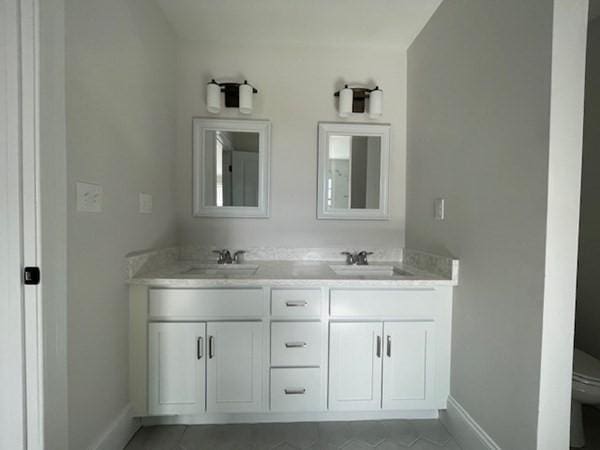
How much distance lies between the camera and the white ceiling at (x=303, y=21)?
1.58m

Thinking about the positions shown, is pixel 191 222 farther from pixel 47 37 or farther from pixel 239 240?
pixel 47 37

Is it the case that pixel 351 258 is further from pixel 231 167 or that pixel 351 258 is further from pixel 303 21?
pixel 303 21

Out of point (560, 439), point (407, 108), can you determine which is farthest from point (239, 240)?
point (560, 439)

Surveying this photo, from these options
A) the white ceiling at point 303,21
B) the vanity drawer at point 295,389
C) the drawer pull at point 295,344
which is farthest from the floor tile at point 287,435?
the white ceiling at point 303,21

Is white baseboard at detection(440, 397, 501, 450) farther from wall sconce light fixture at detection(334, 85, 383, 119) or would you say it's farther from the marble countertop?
wall sconce light fixture at detection(334, 85, 383, 119)

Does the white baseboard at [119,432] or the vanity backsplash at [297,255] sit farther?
the vanity backsplash at [297,255]

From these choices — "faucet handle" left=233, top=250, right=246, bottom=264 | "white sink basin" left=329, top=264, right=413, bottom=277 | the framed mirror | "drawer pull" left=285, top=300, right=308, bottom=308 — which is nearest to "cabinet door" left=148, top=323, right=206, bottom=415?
"drawer pull" left=285, top=300, right=308, bottom=308

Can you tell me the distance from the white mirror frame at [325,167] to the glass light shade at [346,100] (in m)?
0.10

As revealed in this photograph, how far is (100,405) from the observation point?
1183 mm

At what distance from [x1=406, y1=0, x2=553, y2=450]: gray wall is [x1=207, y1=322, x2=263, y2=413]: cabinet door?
3.60 ft

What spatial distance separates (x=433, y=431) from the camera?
146 cm

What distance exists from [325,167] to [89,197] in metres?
1.41

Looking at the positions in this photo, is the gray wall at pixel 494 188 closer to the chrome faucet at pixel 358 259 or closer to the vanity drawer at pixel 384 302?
the vanity drawer at pixel 384 302

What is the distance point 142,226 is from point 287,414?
1.36m
